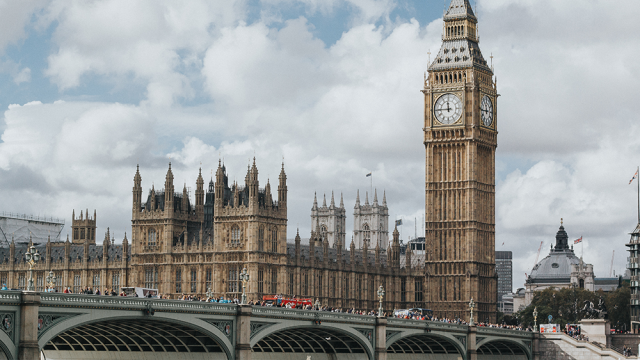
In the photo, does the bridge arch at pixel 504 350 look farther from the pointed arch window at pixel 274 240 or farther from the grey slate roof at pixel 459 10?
the grey slate roof at pixel 459 10

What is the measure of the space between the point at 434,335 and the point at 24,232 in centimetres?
10647

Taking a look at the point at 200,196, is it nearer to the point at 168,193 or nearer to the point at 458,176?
the point at 168,193

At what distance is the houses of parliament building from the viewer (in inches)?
5217

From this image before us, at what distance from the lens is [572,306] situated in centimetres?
17838

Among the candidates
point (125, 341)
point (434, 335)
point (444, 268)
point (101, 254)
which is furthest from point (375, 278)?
point (125, 341)

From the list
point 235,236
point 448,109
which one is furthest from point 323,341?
point 448,109

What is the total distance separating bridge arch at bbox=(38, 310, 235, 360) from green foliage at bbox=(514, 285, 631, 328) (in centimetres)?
9342

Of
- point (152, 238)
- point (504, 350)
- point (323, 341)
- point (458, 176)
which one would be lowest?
point (504, 350)

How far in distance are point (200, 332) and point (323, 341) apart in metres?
19.9

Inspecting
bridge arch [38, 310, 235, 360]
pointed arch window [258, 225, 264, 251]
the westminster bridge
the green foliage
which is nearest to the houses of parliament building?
pointed arch window [258, 225, 264, 251]

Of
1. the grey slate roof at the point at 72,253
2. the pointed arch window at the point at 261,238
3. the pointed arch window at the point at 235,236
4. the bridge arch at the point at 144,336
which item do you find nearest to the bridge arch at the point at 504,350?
the pointed arch window at the point at 261,238

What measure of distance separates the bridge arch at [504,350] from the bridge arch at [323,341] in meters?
25.3

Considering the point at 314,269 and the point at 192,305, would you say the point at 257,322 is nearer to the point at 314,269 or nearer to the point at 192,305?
the point at 192,305

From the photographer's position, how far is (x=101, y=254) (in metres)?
150
